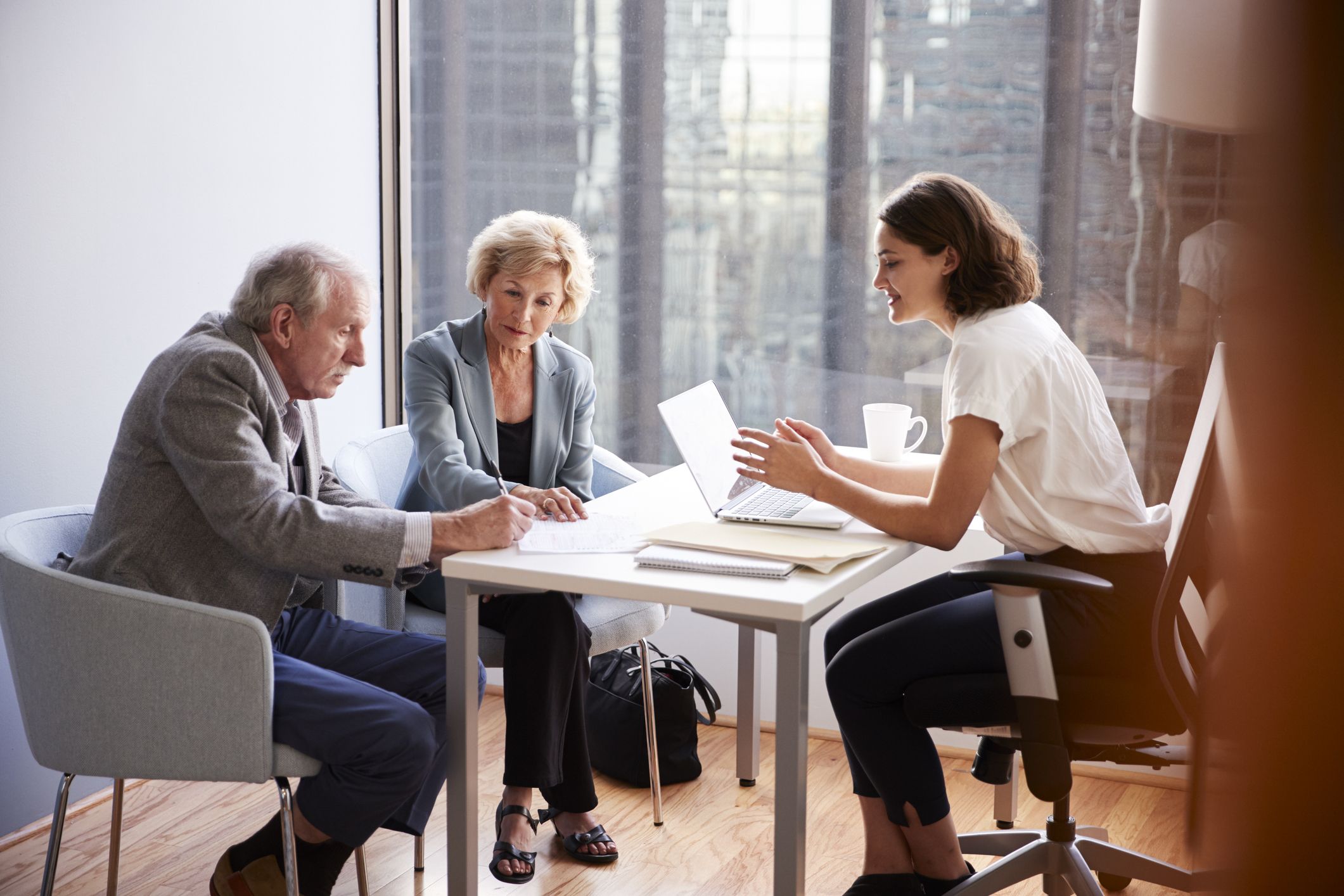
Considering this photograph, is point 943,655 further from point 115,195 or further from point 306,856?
point 115,195

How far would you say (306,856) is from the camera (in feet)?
6.14

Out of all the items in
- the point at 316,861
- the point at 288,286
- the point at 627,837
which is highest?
the point at 288,286

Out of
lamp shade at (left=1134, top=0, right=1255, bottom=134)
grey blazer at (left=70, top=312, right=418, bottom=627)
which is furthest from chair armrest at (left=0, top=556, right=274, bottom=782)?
lamp shade at (left=1134, top=0, right=1255, bottom=134)

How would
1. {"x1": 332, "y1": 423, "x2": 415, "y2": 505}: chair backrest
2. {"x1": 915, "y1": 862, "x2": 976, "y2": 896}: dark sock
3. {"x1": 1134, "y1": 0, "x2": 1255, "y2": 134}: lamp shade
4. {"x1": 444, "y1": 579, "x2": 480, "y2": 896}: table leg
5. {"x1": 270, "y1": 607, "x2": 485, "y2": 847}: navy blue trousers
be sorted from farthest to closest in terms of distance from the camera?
{"x1": 332, "y1": 423, "x2": 415, "y2": 505}: chair backrest → {"x1": 915, "y1": 862, "x2": 976, "y2": 896}: dark sock → {"x1": 444, "y1": 579, "x2": 480, "y2": 896}: table leg → {"x1": 270, "y1": 607, "x2": 485, "y2": 847}: navy blue trousers → {"x1": 1134, "y1": 0, "x2": 1255, "y2": 134}: lamp shade

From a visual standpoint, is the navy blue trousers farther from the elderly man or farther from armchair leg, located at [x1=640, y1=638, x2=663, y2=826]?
armchair leg, located at [x1=640, y1=638, x2=663, y2=826]

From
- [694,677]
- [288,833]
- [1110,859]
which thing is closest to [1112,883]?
[1110,859]

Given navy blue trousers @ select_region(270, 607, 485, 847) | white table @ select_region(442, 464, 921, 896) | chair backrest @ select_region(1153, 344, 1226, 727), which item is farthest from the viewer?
navy blue trousers @ select_region(270, 607, 485, 847)

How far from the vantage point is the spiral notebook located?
1680 mm

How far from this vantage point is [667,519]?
2066mm

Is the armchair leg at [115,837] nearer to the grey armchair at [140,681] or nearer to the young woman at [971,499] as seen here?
the grey armchair at [140,681]

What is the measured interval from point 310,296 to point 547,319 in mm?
605

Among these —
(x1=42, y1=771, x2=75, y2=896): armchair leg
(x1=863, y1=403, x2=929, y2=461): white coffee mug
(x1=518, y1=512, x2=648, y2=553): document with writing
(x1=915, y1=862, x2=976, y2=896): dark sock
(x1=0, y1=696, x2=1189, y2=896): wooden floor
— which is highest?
(x1=863, y1=403, x2=929, y2=461): white coffee mug

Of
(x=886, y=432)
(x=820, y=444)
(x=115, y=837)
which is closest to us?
(x=115, y=837)

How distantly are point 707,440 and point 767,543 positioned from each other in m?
0.34
